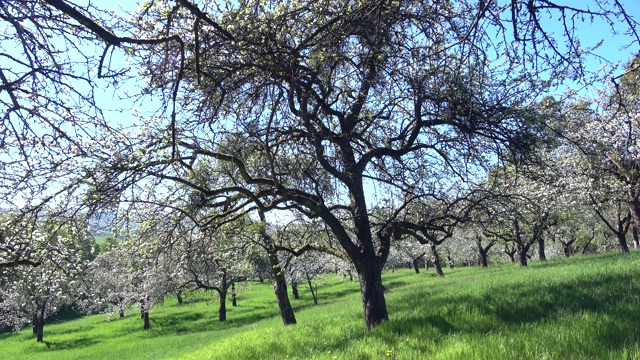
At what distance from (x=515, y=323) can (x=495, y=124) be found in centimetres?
266

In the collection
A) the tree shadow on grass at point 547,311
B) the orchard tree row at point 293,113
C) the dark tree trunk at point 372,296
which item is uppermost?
the orchard tree row at point 293,113

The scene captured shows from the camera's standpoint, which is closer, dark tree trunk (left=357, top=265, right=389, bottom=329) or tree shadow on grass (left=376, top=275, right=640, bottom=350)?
tree shadow on grass (left=376, top=275, right=640, bottom=350)

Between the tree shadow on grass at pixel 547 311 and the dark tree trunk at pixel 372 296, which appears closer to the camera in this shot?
the tree shadow on grass at pixel 547 311

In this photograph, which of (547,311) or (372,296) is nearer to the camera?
(547,311)

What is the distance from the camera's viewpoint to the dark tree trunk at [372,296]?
22.9 feet

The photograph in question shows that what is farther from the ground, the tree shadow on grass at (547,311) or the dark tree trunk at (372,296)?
the dark tree trunk at (372,296)

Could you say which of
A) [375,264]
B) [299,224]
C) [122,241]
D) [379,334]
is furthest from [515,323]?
[122,241]

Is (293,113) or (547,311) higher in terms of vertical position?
(293,113)

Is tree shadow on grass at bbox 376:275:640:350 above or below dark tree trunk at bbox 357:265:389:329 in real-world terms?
below

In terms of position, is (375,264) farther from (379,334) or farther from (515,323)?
(515,323)

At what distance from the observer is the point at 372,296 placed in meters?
7.03

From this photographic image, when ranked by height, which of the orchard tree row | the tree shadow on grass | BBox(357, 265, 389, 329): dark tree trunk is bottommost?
the tree shadow on grass

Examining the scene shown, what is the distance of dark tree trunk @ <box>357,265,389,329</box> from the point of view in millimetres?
6977

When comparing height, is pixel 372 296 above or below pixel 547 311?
above
